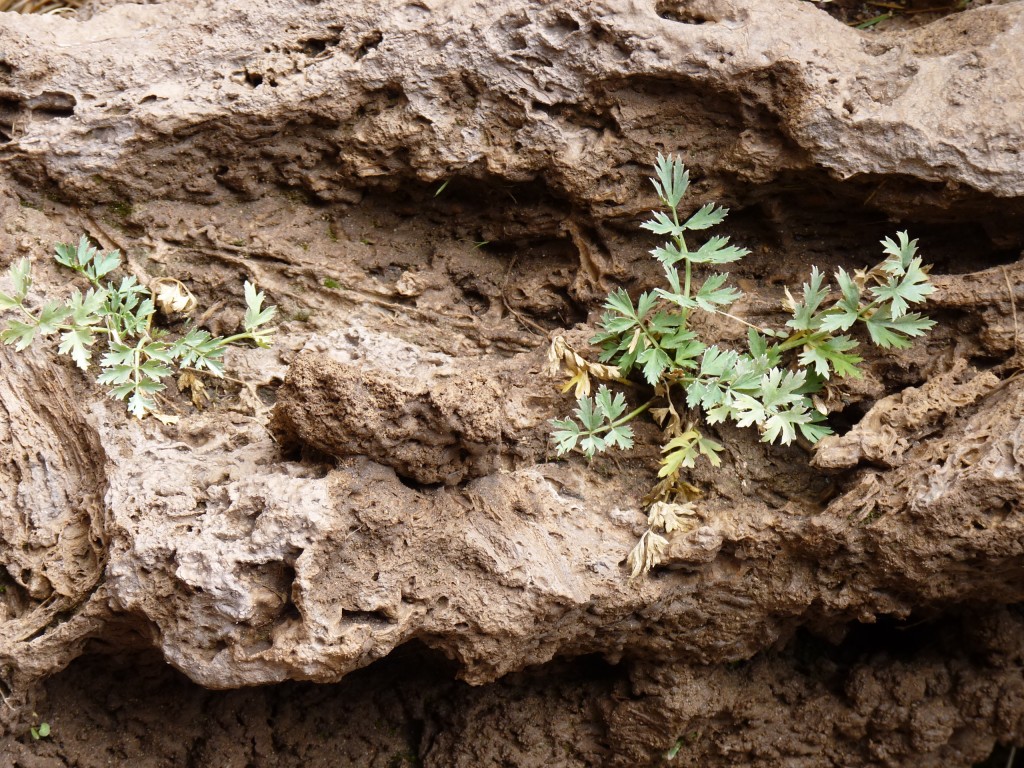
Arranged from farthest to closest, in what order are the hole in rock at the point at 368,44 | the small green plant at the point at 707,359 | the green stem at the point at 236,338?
the hole in rock at the point at 368,44 < the green stem at the point at 236,338 < the small green plant at the point at 707,359

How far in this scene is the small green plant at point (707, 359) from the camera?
3.08 m

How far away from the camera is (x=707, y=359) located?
3.11m

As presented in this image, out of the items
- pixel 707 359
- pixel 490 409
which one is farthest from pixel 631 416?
pixel 490 409

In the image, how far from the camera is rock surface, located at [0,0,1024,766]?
2.92 m

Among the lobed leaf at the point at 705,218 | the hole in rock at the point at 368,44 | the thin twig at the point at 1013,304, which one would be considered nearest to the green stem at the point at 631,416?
the lobed leaf at the point at 705,218

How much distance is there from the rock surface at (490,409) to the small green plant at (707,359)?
112 mm

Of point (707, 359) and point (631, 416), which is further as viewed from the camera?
point (631, 416)

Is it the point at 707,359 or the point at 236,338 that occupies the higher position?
the point at 707,359

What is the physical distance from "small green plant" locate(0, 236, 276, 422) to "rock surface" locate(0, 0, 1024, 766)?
108 millimetres

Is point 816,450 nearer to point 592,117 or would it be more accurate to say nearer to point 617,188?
point 617,188

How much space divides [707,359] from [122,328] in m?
1.98

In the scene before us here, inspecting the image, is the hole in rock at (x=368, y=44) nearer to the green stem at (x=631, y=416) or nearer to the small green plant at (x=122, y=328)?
the small green plant at (x=122, y=328)

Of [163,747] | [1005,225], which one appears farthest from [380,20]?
[163,747]

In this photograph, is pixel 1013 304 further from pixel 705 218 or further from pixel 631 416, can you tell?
pixel 631 416
